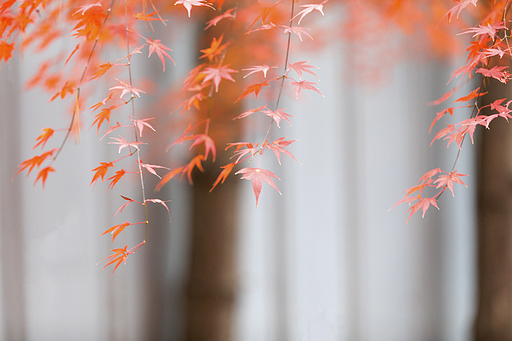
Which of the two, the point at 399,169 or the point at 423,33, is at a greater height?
the point at 423,33

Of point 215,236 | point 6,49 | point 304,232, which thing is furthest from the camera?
point 304,232

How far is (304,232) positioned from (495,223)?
2.53 ft

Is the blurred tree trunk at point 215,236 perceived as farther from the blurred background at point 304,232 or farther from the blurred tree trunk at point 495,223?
the blurred tree trunk at point 495,223

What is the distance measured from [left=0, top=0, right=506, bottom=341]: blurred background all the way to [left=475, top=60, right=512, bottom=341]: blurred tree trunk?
285 mm

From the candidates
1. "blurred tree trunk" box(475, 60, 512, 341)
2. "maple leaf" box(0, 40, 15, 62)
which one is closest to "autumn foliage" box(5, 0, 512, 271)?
"maple leaf" box(0, 40, 15, 62)

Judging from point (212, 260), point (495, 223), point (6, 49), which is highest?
point (6, 49)

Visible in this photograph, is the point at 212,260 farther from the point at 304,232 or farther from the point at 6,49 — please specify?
the point at 6,49

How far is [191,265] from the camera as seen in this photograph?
133cm

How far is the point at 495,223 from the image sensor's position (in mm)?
1330

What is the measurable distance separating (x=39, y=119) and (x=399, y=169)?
1.77 meters

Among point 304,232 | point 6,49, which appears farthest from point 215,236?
point 6,49

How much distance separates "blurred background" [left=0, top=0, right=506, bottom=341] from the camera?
1.62m

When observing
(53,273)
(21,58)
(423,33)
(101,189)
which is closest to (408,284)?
(423,33)

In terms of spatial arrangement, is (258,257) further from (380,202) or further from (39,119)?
(39,119)
